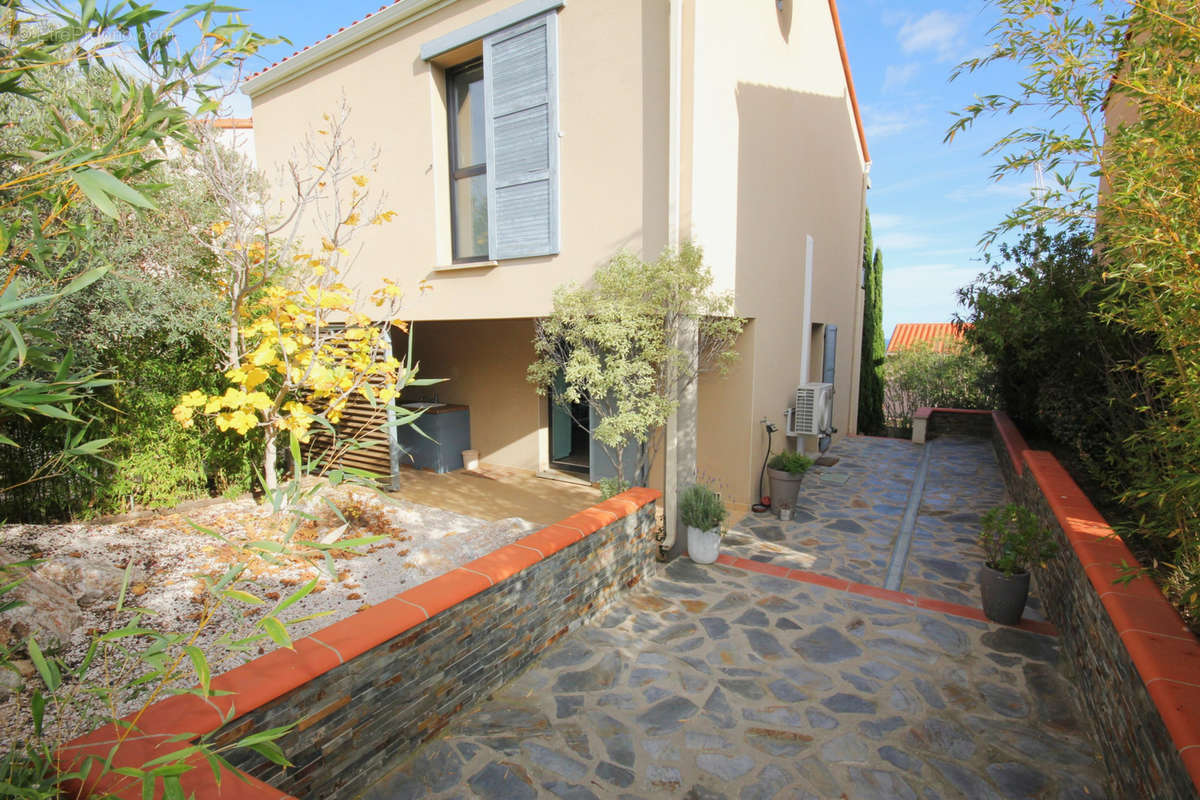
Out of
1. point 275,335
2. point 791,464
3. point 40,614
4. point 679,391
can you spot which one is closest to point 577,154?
point 679,391

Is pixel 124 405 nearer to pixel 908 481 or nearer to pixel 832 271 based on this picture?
pixel 908 481

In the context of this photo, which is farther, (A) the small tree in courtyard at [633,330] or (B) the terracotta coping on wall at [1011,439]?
(B) the terracotta coping on wall at [1011,439]

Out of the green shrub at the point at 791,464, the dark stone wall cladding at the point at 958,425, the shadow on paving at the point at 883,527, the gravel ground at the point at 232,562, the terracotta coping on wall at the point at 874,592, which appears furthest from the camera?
the dark stone wall cladding at the point at 958,425

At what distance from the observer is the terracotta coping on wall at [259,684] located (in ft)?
6.11

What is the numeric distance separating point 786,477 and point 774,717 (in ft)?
11.7

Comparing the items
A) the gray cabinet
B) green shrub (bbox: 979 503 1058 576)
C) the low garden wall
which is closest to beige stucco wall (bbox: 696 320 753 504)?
green shrub (bbox: 979 503 1058 576)

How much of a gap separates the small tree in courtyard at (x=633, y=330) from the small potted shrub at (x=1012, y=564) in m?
2.75

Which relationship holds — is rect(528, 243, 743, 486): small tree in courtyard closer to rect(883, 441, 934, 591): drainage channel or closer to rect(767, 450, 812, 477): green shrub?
rect(767, 450, 812, 477): green shrub

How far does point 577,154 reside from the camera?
548 centimetres

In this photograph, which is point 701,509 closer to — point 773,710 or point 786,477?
point 786,477

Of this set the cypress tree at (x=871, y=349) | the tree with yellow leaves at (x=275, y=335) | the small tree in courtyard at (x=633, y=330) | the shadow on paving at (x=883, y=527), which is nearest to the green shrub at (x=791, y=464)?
the shadow on paving at (x=883, y=527)

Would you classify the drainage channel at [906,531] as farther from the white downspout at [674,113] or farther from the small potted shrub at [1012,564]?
the white downspout at [674,113]

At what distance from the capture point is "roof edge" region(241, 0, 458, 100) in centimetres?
617

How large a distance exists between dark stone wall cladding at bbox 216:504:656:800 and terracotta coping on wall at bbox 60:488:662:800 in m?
0.07
